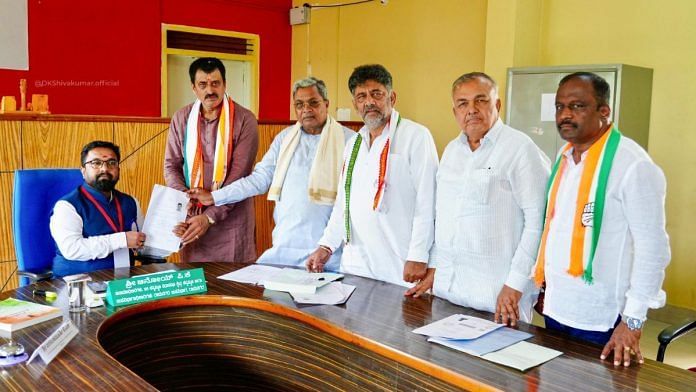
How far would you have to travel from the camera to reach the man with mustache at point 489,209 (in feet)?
7.14

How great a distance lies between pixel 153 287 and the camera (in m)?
2.42

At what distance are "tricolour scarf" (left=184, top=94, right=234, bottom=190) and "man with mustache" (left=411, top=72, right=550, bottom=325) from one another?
4.54 feet

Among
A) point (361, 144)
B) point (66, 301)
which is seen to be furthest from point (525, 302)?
point (66, 301)

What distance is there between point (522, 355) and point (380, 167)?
1104mm

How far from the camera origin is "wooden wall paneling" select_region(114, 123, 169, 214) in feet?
15.2

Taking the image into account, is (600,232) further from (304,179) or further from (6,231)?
(6,231)

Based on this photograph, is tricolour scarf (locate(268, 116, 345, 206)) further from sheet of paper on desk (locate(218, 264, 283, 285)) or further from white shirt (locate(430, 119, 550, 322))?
white shirt (locate(430, 119, 550, 322))

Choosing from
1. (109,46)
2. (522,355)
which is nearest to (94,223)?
(522,355)

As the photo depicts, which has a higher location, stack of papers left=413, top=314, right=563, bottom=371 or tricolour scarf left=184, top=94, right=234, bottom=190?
tricolour scarf left=184, top=94, right=234, bottom=190

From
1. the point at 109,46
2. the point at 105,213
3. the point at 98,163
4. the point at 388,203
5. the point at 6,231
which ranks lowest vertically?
the point at 6,231

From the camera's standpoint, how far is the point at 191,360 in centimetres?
242

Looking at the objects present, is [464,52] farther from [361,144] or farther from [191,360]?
[191,360]

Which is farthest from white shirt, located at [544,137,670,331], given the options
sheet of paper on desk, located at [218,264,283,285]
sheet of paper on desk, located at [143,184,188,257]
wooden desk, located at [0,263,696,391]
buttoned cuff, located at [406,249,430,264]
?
sheet of paper on desk, located at [143,184,188,257]

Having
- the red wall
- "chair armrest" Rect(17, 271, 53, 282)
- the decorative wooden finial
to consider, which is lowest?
"chair armrest" Rect(17, 271, 53, 282)
